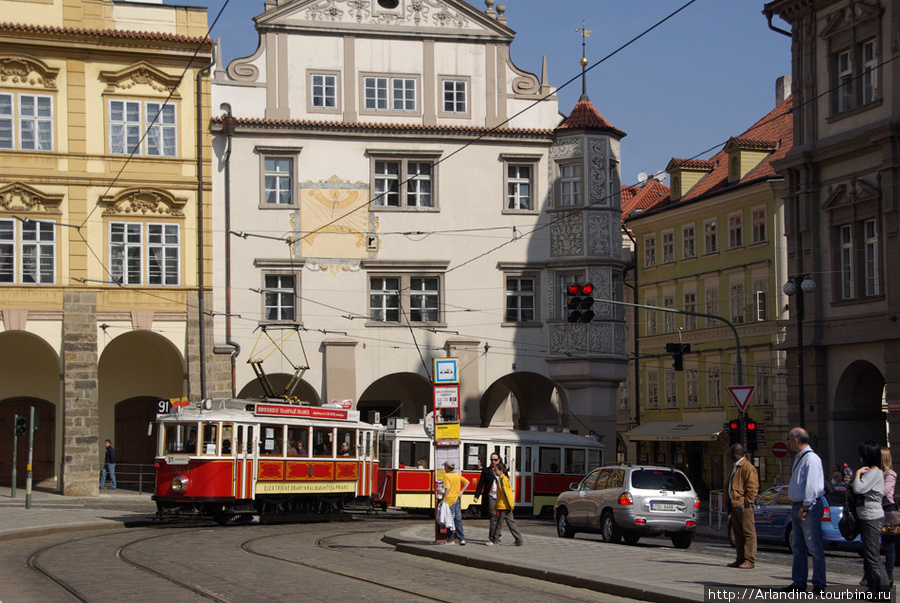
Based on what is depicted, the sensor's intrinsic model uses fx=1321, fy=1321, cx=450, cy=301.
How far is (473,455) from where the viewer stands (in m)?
37.5

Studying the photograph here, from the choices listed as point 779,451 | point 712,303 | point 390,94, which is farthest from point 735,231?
point 779,451

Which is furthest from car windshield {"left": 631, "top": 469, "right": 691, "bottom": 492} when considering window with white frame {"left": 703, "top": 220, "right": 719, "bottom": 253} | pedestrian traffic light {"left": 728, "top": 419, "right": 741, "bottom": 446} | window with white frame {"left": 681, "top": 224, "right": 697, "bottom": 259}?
window with white frame {"left": 681, "top": 224, "right": 697, "bottom": 259}

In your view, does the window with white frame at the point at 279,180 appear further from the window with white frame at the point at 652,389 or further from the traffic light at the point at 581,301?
the window with white frame at the point at 652,389

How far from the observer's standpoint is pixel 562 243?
4362cm

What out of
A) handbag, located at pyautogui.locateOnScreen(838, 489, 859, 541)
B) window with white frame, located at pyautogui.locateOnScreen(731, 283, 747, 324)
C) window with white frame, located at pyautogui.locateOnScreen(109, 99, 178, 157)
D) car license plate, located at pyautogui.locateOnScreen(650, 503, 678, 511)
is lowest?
car license plate, located at pyautogui.locateOnScreen(650, 503, 678, 511)

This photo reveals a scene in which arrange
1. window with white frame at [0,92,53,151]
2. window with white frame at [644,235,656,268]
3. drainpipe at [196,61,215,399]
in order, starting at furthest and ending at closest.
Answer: window with white frame at [644,235,656,268] → drainpipe at [196,61,215,399] → window with white frame at [0,92,53,151]

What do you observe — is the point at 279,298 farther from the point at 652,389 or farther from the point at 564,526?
the point at 652,389

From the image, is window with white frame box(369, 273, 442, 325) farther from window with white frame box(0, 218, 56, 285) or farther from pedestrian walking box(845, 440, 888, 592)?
pedestrian walking box(845, 440, 888, 592)

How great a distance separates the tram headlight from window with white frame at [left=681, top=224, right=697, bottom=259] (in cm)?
3600

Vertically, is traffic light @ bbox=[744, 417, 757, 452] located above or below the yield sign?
below

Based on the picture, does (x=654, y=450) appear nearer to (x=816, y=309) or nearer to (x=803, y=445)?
(x=816, y=309)

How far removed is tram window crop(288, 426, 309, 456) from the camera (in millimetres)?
30922

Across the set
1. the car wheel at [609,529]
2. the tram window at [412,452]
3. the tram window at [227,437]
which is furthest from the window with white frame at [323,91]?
the car wheel at [609,529]

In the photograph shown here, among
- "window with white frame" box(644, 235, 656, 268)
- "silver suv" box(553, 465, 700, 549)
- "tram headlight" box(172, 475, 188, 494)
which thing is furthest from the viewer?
"window with white frame" box(644, 235, 656, 268)
